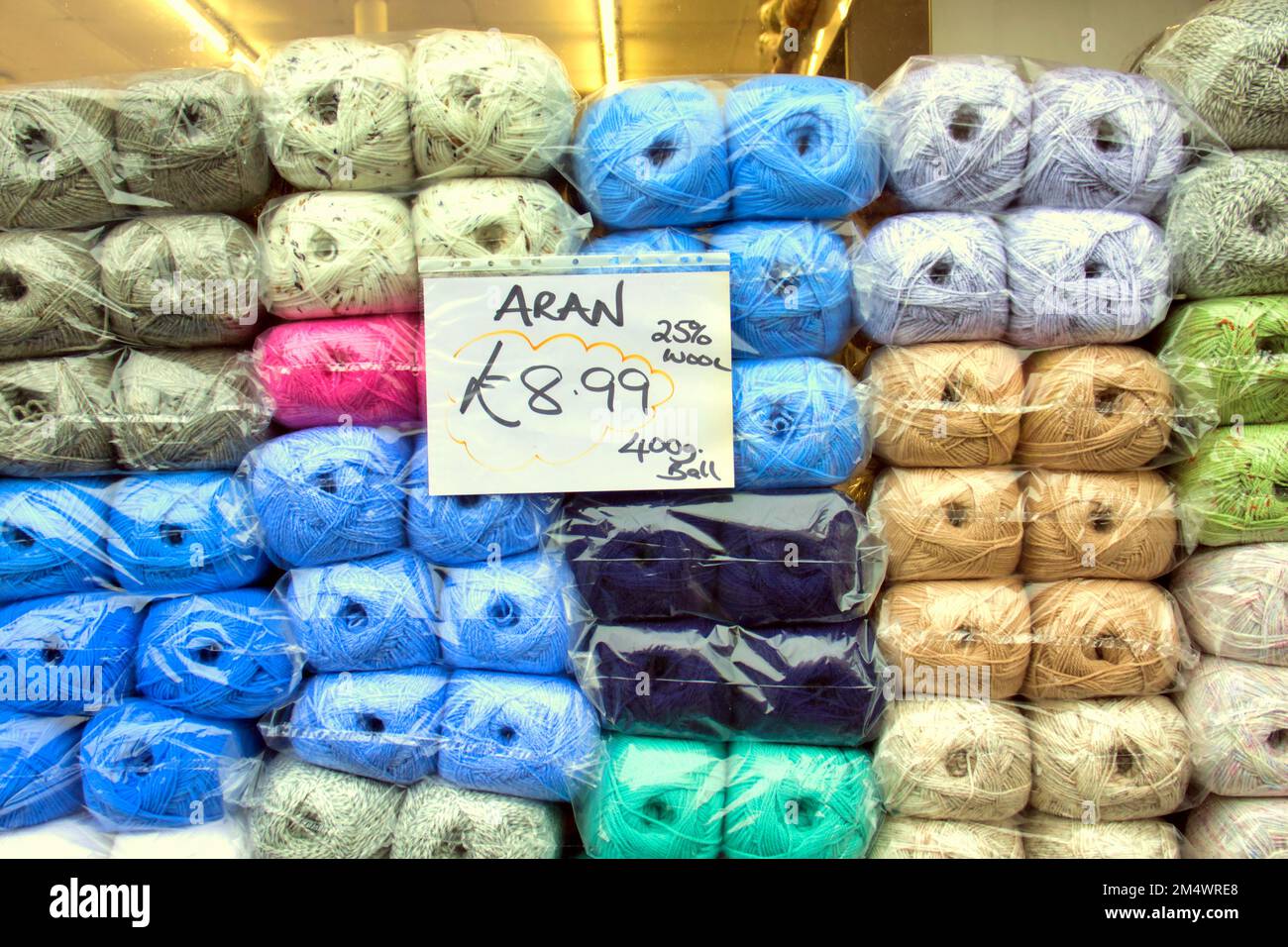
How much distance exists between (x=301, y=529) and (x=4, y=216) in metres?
0.61

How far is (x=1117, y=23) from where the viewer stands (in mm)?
1241

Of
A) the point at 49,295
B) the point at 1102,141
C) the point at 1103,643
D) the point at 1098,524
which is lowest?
the point at 1103,643

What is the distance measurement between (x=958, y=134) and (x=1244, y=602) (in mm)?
759

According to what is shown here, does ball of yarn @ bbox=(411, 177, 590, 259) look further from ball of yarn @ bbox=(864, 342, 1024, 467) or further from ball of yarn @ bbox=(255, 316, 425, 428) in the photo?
ball of yarn @ bbox=(864, 342, 1024, 467)

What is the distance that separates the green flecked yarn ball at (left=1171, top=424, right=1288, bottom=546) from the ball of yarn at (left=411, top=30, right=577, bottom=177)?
1012 millimetres

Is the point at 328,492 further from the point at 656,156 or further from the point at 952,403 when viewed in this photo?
the point at 952,403

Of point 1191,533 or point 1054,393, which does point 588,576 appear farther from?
point 1191,533

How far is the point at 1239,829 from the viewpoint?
43.6 inches

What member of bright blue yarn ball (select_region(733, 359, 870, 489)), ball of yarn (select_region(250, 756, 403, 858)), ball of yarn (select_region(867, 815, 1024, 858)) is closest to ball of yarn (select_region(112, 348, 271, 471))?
ball of yarn (select_region(250, 756, 403, 858))

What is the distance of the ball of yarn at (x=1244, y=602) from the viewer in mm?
1098

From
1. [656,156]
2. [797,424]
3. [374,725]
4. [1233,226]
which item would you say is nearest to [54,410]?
[374,725]

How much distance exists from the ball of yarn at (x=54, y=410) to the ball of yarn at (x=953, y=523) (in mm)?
1111

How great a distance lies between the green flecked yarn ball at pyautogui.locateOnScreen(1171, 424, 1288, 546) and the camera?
1.10 meters

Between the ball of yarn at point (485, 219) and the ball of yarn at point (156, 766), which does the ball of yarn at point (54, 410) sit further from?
the ball of yarn at point (485, 219)
